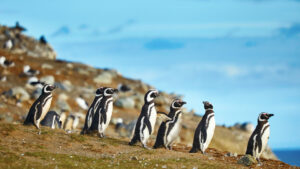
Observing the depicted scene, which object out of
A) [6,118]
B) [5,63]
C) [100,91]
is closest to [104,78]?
[5,63]

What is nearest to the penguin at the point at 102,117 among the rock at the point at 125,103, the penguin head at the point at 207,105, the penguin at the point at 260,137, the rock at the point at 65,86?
the penguin head at the point at 207,105

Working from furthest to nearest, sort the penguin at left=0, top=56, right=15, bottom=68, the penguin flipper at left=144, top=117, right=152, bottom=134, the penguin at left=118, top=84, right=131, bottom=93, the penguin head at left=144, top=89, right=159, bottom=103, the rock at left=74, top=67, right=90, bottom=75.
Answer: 1. the rock at left=74, top=67, right=90, bottom=75
2. the penguin at left=118, top=84, right=131, bottom=93
3. the penguin at left=0, top=56, right=15, bottom=68
4. the penguin head at left=144, top=89, right=159, bottom=103
5. the penguin flipper at left=144, top=117, right=152, bottom=134

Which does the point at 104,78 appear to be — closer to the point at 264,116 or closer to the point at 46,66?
the point at 46,66

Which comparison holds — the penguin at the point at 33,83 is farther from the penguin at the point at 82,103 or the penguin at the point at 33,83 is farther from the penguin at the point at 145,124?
the penguin at the point at 145,124

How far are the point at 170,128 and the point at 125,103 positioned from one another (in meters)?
26.9

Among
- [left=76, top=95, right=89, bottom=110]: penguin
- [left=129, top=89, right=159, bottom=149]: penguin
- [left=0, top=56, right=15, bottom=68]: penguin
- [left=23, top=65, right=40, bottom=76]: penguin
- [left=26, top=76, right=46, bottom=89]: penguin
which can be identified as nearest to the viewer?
[left=129, top=89, right=159, bottom=149]: penguin

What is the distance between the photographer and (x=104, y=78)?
54688 millimetres

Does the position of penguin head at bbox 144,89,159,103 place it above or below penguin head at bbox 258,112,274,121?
above

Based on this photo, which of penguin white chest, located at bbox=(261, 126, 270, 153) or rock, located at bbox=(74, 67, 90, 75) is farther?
rock, located at bbox=(74, 67, 90, 75)

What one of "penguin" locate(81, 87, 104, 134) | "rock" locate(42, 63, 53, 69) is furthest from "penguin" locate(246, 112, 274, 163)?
"rock" locate(42, 63, 53, 69)

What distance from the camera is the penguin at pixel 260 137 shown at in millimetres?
19391

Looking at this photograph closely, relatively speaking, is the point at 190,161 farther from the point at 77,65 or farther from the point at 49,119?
the point at 77,65

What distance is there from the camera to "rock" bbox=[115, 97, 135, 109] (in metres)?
46.1

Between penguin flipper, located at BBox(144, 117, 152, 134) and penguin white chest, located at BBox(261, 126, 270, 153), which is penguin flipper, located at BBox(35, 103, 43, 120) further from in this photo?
penguin white chest, located at BBox(261, 126, 270, 153)
